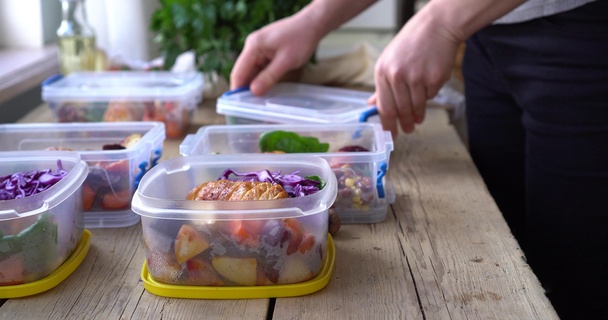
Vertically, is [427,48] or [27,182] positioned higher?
[427,48]

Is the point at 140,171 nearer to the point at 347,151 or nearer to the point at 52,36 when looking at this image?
the point at 347,151

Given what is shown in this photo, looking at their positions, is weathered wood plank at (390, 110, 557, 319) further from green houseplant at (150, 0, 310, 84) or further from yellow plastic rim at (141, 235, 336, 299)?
green houseplant at (150, 0, 310, 84)

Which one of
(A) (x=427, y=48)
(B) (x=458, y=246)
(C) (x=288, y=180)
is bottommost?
(B) (x=458, y=246)

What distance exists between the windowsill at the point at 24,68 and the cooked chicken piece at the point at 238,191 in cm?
101

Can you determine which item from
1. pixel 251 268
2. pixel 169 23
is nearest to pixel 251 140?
pixel 251 268

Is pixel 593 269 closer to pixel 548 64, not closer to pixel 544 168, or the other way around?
pixel 544 168

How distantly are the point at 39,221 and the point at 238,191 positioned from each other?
Answer: 0.70ft

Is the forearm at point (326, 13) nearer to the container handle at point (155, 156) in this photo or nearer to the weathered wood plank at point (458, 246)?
the weathered wood plank at point (458, 246)

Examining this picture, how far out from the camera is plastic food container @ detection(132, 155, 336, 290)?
73cm

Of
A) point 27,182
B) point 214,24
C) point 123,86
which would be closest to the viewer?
point 27,182

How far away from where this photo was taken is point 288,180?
0.83 m

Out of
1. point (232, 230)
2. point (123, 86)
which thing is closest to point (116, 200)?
point (232, 230)

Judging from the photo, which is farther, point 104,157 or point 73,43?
point 73,43

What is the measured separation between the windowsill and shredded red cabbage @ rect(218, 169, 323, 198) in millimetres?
964
